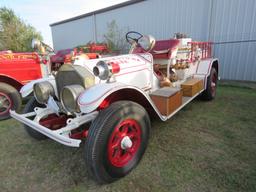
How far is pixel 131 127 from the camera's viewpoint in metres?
2.00

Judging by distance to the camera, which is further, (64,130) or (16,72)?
(16,72)

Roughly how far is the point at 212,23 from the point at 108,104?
251 inches

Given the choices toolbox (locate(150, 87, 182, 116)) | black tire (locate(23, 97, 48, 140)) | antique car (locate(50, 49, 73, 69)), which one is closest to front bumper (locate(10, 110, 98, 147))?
black tire (locate(23, 97, 48, 140))

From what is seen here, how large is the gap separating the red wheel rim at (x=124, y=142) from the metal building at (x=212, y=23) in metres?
6.07

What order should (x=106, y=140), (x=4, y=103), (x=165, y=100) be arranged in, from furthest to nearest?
1. (x=4, y=103)
2. (x=165, y=100)
3. (x=106, y=140)

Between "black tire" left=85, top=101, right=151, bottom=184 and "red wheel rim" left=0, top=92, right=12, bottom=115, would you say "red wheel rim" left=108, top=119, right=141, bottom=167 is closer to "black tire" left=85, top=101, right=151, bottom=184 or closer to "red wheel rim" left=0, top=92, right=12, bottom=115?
"black tire" left=85, top=101, right=151, bottom=184

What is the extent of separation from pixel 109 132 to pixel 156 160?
2.86 ft

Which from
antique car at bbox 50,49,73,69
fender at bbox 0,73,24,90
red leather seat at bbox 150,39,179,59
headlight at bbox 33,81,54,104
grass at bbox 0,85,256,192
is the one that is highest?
red leather seat at bbox 150,39,179,59

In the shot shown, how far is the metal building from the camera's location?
6.09 m

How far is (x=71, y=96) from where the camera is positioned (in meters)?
1.92

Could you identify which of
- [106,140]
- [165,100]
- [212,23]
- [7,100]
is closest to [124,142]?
[106,140]

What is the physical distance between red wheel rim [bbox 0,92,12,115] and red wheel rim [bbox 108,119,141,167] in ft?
10.2

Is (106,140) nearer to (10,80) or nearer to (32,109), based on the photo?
(32,109)

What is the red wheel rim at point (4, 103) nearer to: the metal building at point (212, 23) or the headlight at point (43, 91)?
the headlight at point (43, 91)
